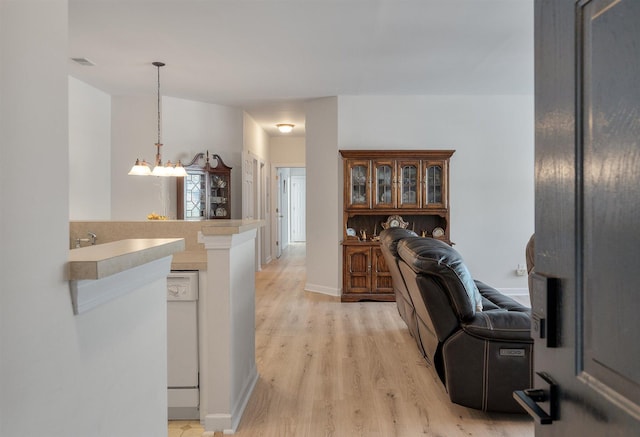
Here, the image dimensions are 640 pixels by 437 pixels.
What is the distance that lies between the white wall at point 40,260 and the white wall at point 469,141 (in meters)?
5.24

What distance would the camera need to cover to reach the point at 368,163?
572cm

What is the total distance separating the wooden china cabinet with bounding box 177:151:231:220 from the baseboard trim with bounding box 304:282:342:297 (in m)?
1.60

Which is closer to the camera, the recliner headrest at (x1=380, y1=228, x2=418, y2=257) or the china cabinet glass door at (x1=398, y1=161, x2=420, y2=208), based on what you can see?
the recliner headrest at (x1=380, y1=228, x2=418, y2=257)

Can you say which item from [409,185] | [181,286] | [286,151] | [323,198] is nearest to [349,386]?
[181,286]

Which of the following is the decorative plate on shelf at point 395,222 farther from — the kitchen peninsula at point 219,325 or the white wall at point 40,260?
the white wall at point 40,260

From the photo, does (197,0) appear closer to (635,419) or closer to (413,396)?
(413,396)

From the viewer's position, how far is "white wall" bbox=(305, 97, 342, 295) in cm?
602

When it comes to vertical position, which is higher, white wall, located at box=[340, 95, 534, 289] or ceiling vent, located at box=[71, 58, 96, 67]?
ceiling vent, located at box=[71, 58, 96, 67]

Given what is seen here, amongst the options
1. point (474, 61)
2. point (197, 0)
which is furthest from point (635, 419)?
point (474, 61)

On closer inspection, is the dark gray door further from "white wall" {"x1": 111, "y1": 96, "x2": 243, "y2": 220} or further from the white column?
"white wall" {"x1": 111, "y1": 96, "x2": 243, "y2": 220}

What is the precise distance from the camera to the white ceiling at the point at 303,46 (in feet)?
11.2

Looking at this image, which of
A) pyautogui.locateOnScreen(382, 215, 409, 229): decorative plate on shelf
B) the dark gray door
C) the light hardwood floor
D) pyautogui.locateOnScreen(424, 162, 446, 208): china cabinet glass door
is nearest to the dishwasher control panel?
the light hardwood floor

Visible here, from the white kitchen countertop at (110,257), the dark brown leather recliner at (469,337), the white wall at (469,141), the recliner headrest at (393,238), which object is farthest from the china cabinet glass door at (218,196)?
the white kitchen countertop at (110,257)

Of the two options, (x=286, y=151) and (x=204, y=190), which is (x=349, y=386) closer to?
(x=204, y=190)
